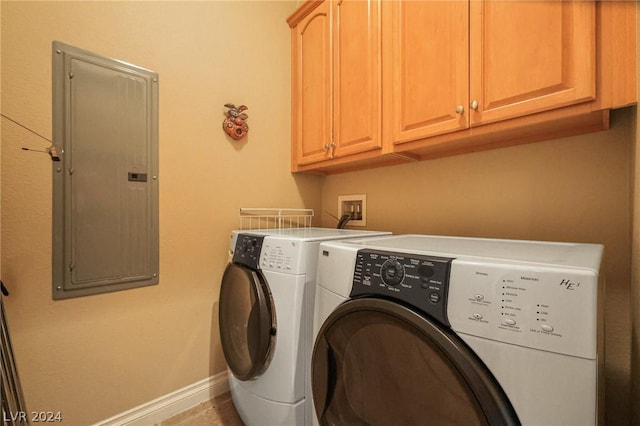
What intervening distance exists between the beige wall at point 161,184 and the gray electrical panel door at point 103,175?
0.04m

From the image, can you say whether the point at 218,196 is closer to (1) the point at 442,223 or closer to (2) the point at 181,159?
(2) the point at 181,159

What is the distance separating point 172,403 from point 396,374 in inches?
48.5

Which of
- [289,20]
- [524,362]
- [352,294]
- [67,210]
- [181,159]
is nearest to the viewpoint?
[524,362]

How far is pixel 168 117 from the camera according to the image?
4.22ft

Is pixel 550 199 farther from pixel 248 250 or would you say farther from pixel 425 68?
pixel 248 250

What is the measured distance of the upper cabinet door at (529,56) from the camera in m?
0.77

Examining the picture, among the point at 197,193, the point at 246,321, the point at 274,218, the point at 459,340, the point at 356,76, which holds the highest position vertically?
the point at 356,76

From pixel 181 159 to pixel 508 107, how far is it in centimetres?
142

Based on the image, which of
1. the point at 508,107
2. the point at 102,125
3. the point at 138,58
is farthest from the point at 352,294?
the point at 138,58

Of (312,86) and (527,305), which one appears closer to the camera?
(527,305)

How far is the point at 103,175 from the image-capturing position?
1.10 metres

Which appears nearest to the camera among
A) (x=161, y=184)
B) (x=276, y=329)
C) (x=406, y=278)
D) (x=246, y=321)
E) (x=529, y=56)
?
(x=406, y=278)

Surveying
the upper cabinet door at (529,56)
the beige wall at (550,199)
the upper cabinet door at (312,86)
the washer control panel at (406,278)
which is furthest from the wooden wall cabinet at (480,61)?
the washer control panel at (406,278)

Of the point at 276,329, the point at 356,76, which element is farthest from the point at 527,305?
the point at 356,76
